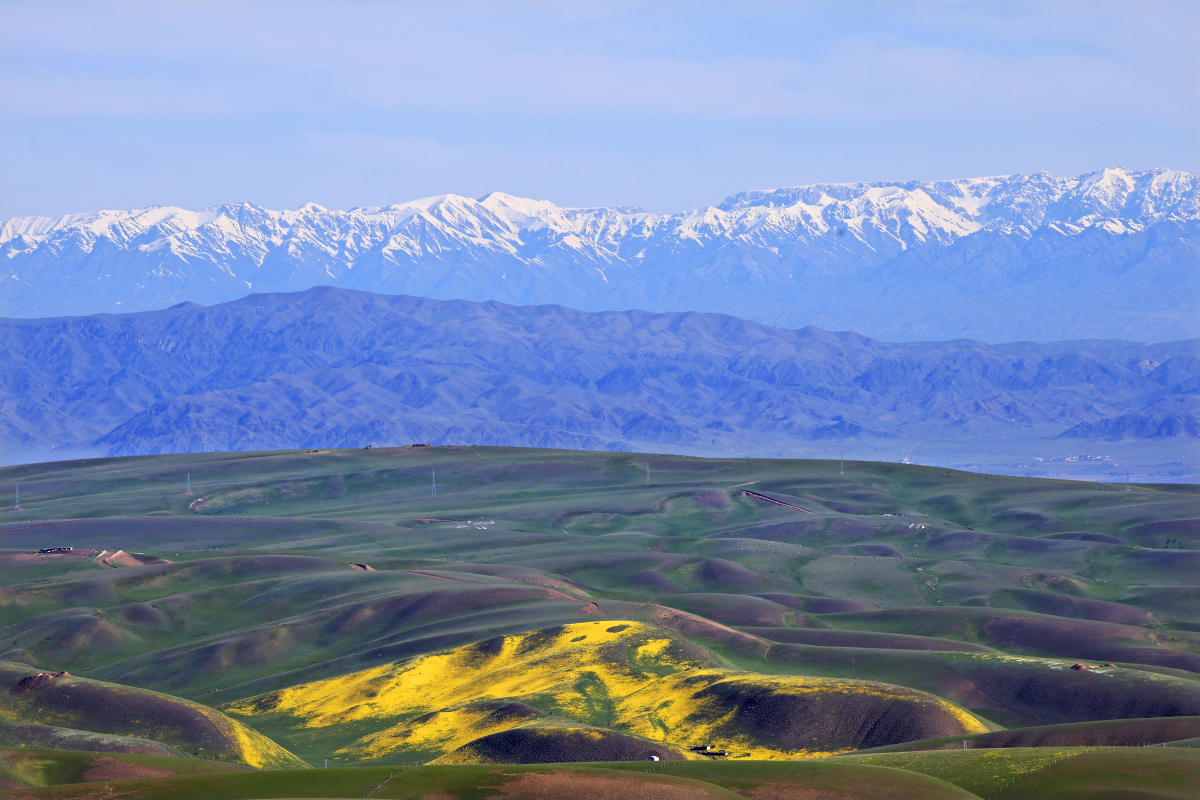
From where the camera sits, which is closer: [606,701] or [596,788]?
[596,788]

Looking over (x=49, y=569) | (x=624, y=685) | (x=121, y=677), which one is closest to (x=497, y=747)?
(x=624, y=685)

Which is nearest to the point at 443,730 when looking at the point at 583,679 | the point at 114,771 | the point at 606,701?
the point at 606,701

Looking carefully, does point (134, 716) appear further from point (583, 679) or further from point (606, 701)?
point (606, 701)

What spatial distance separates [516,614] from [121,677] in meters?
42.3

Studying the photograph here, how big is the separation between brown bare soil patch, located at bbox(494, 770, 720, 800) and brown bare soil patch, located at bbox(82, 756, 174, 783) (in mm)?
25085

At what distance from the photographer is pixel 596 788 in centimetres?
7212

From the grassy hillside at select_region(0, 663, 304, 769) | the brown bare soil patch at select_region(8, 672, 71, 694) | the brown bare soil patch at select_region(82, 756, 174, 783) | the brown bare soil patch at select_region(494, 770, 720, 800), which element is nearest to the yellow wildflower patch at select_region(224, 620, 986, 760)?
the grassy hillside at select_region(0, 663, 304, 769)

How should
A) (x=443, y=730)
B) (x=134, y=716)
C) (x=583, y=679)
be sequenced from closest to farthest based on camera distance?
(x=443, y=730)
(x=134, y=716)
(x=583, y=679)

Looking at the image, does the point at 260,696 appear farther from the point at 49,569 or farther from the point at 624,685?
the point at 49,569

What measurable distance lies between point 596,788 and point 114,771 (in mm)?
32014

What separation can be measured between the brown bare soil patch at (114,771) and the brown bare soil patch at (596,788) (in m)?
25.1

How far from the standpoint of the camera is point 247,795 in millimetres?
70312

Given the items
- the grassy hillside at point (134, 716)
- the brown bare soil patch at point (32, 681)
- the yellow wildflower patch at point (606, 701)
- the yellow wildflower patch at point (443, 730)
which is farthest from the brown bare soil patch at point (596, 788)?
the brown bare soil patch at point (32, 681)

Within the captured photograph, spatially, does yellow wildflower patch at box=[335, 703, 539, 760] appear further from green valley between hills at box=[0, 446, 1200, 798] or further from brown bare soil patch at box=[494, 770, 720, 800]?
brown bare soil patch at box=[494, 770, 720, 800]
